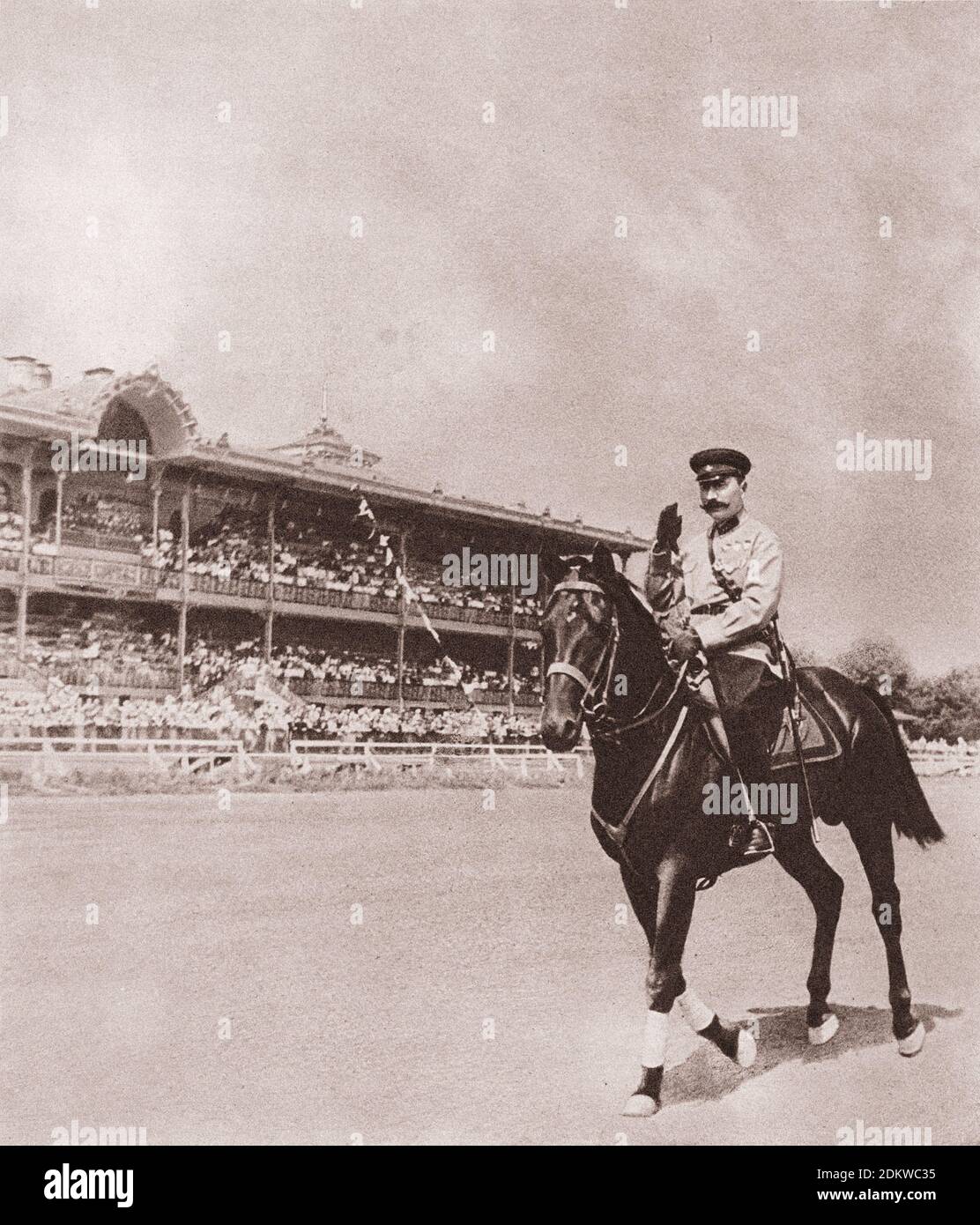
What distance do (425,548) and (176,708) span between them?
140cm

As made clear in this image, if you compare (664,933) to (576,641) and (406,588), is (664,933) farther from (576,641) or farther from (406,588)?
(406,588)

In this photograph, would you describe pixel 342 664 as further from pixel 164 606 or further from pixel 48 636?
pixel 48 636

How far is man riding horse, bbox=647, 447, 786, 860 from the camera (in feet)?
16.1

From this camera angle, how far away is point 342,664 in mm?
6059

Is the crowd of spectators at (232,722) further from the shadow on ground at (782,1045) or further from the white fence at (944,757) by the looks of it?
the white fence at (944,757)

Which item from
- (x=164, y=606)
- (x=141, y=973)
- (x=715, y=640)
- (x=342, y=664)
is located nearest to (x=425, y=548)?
(x=342, y=664)

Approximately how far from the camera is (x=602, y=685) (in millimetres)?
4594

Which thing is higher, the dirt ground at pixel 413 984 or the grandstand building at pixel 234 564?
the grandstand building at pixel 234 564

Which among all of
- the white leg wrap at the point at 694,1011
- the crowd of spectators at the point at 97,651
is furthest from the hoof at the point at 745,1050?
the crowd of spectators at the point at 97,651

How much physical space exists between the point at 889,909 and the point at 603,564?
7.26 ft

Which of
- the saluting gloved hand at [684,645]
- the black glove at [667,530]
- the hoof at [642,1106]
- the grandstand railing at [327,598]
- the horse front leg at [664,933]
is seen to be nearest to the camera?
the horse front leg at [664,933]

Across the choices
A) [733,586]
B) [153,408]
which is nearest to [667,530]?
[733,586]

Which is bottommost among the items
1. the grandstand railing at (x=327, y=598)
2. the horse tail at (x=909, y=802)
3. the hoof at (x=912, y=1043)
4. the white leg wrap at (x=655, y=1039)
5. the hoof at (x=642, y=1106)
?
the hoof at (x=642, y=1106)

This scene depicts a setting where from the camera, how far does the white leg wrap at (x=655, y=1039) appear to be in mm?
4773
